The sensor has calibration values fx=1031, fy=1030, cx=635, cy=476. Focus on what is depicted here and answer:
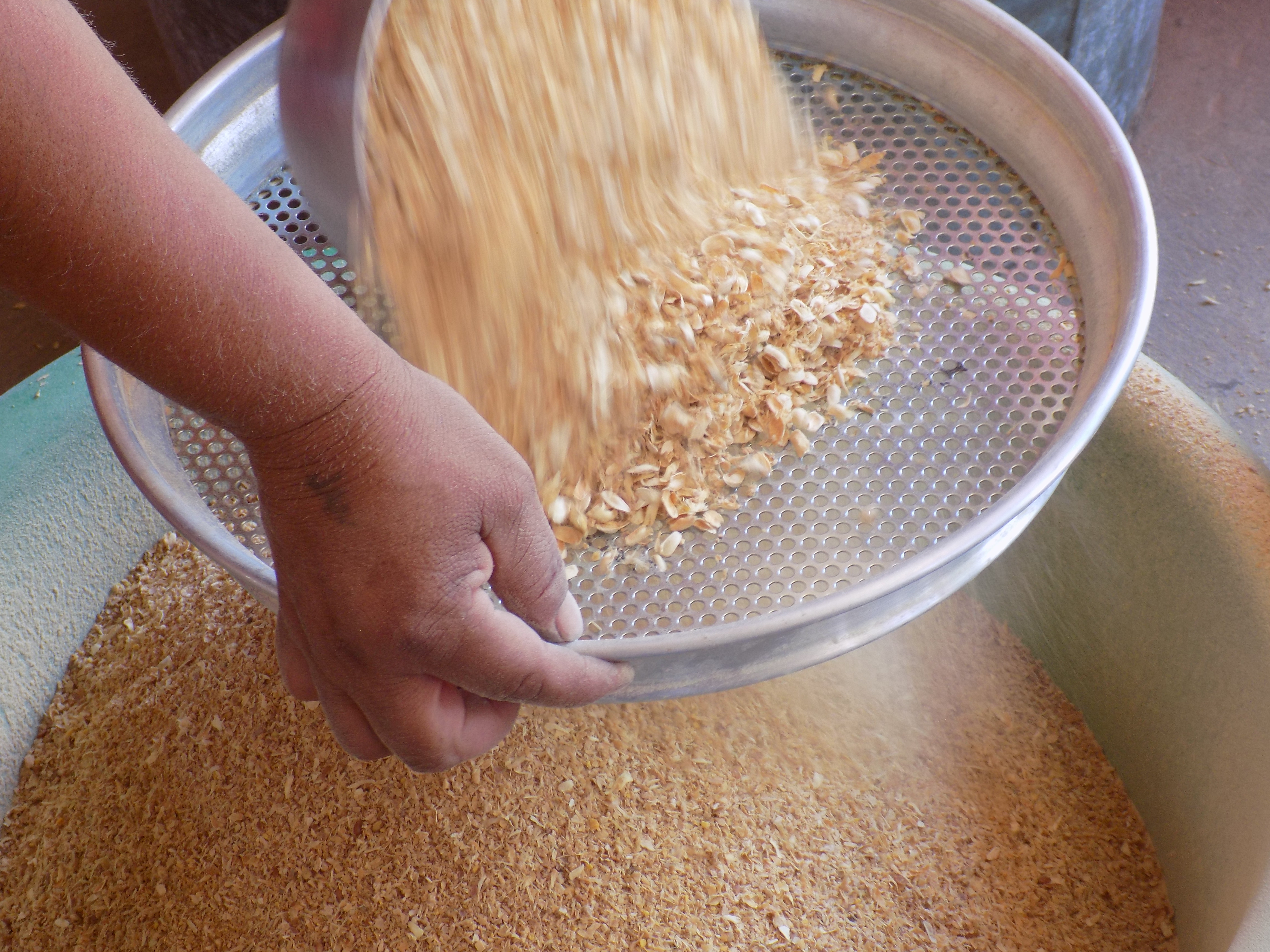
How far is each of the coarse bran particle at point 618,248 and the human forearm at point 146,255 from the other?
6.2 inches

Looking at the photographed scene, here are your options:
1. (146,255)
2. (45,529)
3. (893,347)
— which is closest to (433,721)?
(146,255)

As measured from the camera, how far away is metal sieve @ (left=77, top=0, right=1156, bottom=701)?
608mm

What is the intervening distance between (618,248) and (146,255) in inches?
13.7

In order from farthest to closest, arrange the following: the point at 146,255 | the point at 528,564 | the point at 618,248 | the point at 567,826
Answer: the point at 567,826, the point at 618,248, the point at 528,564, the point at 146,255

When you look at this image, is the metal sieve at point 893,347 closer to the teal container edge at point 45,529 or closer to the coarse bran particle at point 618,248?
the coarse bran particle at point 618,248

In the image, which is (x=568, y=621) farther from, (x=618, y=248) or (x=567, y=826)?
(x=567, y=826)

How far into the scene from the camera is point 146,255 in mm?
462

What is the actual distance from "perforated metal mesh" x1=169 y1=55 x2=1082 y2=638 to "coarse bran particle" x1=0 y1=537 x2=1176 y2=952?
1.36 ft

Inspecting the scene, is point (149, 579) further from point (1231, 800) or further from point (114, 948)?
point (1231, 800)

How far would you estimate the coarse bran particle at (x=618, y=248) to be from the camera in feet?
2.15

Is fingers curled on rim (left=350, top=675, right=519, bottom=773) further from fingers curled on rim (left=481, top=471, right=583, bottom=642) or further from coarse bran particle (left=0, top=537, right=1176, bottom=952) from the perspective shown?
coarse bran particle (left=0, top=537, right=1176, bottom=952)

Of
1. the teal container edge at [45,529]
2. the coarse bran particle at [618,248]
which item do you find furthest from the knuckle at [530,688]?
the teal container edge at [45,529]

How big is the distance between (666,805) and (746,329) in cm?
51

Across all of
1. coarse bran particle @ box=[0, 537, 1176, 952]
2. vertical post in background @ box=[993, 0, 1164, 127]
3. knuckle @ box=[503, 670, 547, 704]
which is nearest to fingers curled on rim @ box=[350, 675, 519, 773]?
knuckle @ box=[503, 670, 547, 704]
